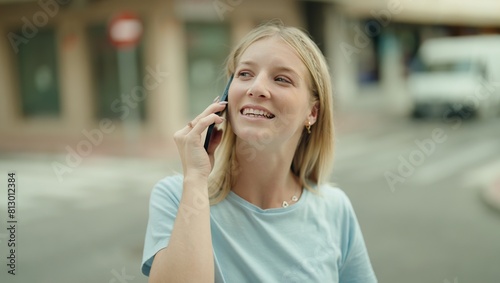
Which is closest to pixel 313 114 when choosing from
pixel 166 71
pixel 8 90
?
pixel 166 71

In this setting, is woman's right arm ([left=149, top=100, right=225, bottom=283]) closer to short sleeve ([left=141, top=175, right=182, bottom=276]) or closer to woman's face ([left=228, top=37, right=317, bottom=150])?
short sleeve ([left=141, top=175, right=182, bottom=276])

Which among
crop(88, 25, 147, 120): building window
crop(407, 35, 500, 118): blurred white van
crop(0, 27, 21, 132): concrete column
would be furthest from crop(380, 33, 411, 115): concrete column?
crop(0, 27, 21, 132): concrete column

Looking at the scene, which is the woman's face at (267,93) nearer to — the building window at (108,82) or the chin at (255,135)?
the chin at (255,135)

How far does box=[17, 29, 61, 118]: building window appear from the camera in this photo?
62.8 feet

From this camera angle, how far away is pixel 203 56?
61.1 feet

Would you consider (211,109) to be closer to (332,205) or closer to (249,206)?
(249,206)

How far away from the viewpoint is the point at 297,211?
1.94 metres

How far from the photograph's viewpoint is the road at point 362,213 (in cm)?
530

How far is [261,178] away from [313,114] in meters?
0.33

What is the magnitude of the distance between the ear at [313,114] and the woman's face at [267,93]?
132 millimetres

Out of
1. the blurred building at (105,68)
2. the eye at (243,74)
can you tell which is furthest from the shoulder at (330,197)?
the blurred building at (105,68)

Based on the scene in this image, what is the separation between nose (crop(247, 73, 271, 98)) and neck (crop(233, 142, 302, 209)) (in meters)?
0.21

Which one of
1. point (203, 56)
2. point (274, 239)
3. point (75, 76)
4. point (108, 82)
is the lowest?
point (274, 239)

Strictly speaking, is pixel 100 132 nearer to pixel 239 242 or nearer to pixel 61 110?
pixel 61 110
